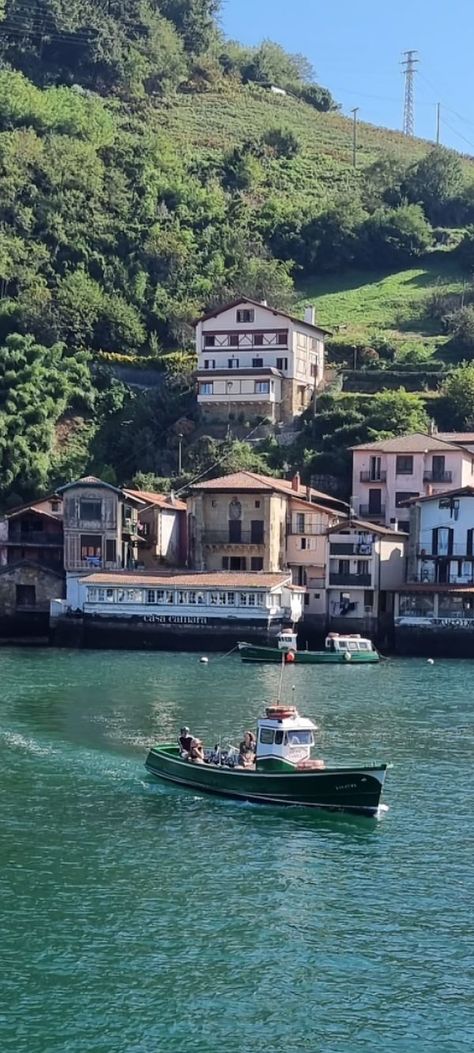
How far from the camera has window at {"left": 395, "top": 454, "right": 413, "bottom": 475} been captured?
91750mm

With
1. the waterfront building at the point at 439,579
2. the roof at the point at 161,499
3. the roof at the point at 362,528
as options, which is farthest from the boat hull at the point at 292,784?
the roof at the point at 161,499

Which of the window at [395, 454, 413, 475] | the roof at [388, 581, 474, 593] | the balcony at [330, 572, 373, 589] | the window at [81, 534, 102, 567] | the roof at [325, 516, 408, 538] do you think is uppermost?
the window at [395, 454, 413, 475]

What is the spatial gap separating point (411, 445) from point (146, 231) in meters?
52.6

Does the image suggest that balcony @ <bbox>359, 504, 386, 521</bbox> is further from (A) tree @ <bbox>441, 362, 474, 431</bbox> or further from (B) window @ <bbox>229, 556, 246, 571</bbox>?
(A) tree @ <bbox>441, 362, 474, 431</bbox>

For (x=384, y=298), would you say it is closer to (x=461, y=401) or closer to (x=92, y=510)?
(x=461, y=401)

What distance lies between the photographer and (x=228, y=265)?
135000 mm

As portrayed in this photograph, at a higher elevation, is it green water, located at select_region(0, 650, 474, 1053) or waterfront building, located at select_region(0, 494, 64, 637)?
waterfront building, located at select_region(0, 494, 64, 637)

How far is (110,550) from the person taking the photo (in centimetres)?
8531

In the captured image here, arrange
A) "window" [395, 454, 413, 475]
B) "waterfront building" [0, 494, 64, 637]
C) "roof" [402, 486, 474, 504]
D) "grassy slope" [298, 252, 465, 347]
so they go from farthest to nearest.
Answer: "grassy slope" [298, 252, 465, 347] < "window" [395, 454, 413, 475] < "waterfront building" [0, 494, 64, 637] < "roof" [402, 486, 474, 504]

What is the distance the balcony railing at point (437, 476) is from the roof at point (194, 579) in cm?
1586

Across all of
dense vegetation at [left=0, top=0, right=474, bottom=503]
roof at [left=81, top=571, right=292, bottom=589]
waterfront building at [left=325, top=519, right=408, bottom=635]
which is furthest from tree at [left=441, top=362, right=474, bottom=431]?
roof at [left=81, top=571, right=292, bottom=589]

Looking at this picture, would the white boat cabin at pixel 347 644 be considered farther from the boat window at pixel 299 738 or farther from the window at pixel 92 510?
the boat window at pixel 299 738

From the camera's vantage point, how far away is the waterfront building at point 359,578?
8369cm

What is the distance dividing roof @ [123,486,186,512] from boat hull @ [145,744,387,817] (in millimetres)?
49446
